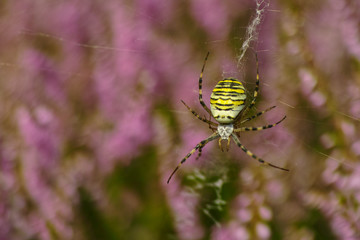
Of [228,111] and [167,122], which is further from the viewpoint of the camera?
[167,122]

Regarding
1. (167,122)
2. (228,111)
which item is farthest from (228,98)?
(167,122)

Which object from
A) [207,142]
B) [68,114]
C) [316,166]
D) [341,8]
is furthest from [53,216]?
[341,8]

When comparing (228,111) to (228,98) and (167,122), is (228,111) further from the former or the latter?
(167,122)

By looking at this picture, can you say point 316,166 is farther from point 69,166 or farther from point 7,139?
point 7,139
